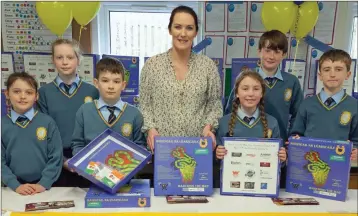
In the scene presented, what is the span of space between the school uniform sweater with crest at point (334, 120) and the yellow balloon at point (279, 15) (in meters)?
1.00

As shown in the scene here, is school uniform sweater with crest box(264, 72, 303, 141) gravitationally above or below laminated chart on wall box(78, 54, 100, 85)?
below

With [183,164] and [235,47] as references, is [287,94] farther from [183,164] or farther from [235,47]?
[235,47]

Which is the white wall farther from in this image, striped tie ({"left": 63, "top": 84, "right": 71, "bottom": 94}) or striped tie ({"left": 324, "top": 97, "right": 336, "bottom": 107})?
striped tie ({"left": 63, "top": 84, "right": 71, "bottom": 94})

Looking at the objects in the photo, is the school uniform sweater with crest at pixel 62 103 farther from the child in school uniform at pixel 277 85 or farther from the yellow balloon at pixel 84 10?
the child in school uniform at pixel 277 85

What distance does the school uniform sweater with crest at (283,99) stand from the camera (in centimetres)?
216

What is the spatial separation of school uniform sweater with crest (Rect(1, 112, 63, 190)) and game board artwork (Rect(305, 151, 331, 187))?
51.0 inches

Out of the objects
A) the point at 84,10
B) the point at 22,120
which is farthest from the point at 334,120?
the point at 84,10

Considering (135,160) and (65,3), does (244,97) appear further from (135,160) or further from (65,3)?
(65,3)

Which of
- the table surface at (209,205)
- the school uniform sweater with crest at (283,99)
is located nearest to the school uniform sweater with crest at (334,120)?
the school uniform sweater with crest at (283,99)

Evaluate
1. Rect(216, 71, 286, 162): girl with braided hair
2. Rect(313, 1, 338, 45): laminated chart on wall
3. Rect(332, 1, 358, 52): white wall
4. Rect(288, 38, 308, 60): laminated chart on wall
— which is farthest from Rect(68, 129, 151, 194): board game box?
Rect(332, 1, 358, 52): white wall

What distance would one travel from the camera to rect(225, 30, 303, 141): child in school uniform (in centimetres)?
209

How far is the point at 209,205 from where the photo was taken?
5.27ft

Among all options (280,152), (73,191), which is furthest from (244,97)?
(73,191)

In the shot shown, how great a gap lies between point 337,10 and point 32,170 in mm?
2946
